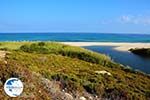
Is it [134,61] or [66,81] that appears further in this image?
[134,61]

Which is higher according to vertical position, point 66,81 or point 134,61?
point 66,81

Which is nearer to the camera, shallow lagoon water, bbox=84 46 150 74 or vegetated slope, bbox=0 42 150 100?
vegetated slope, bbox=0 42 150 100

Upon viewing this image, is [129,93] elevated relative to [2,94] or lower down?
lower down

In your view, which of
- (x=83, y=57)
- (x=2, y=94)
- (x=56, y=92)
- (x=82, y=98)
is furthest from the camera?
(x=83, y=57)

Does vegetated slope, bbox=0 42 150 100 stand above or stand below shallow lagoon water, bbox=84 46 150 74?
above

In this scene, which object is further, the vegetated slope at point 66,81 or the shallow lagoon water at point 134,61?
the shallow lagoon water at point 134,61

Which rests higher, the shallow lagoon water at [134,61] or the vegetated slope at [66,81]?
the vegetated slope at [66,81]

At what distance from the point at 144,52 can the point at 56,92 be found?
5450 centimetres

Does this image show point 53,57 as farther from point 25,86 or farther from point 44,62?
point 25,86

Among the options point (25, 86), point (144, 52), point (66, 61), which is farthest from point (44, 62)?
point (144, 52)

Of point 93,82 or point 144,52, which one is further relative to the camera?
point 144,52

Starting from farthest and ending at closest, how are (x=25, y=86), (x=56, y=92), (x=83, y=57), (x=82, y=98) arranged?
(x=83, y=57) < (x=82, y=98) < (x=56, y=92) < (x=25, y=86)

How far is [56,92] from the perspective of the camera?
1597 centimetres

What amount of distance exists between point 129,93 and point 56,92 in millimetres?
5185
